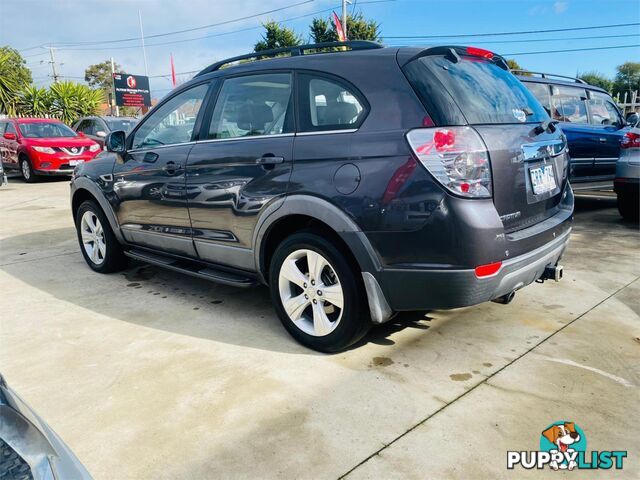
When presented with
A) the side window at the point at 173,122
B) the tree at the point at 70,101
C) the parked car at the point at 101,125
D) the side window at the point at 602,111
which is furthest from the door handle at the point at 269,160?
the tree at the point at 70,101

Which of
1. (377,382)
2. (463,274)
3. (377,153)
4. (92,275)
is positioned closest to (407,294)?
(463,274)

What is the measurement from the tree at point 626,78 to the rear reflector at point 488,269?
74748 millimetres

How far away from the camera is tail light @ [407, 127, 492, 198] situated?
7.97 ft

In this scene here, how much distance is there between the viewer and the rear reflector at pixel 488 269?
2.47 m

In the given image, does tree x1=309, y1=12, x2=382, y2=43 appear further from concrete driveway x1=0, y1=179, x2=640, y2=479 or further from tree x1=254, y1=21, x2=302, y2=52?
concrete driveway x1=0, y1=179, x2=640, y2=479

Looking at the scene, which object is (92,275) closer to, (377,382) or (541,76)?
(377,382)

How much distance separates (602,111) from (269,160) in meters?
6.47

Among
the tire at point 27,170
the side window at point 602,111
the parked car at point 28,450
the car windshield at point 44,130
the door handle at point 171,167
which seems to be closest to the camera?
the parked car at point 28,450

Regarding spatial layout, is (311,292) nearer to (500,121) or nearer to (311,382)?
(311,382)

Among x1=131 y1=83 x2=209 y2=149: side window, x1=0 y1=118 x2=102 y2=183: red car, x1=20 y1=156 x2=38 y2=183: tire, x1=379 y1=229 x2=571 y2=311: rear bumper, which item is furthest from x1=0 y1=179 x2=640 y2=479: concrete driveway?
x1=20 y1=156 x2=38 y2=183: tire

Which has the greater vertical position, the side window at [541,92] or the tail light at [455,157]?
the side window at [541,92]

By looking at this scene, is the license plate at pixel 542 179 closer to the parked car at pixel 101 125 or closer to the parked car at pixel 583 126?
the parked car at pixel 583 126

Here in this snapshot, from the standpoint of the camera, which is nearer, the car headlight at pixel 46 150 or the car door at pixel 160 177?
the car door at pixel 160 177

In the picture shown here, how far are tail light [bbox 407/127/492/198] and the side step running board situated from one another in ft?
5.03
